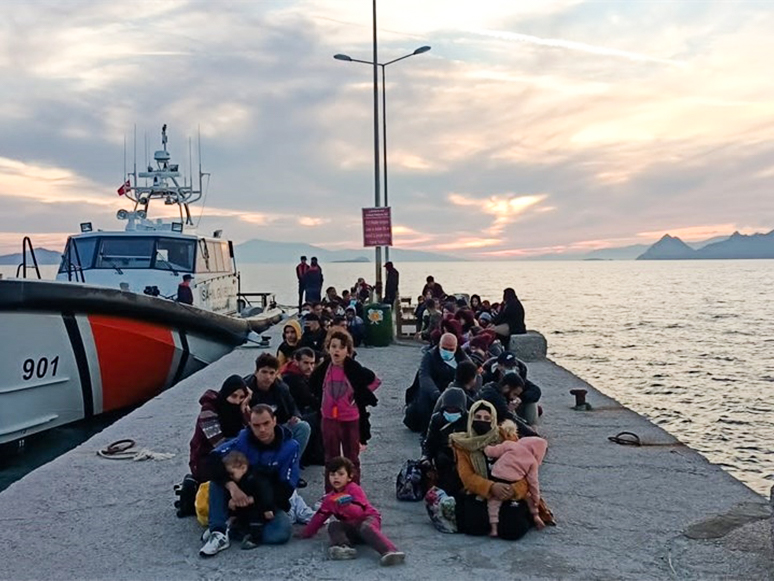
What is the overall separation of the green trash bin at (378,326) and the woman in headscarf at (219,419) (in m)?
11.6

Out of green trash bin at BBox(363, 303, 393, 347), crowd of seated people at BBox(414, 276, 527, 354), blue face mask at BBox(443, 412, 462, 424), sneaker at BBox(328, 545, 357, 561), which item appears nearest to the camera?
sneaker at BBox(328, 545, 357, 561)

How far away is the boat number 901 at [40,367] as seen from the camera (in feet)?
34.0

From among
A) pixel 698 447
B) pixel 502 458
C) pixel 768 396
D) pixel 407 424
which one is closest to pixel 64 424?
pixel 407 424

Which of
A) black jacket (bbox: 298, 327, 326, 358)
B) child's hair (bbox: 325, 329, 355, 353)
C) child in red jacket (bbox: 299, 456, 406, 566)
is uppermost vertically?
child's hair (bbox: 325, 329, 355, 353)

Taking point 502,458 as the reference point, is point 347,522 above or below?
below

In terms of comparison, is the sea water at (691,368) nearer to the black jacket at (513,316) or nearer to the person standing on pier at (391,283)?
the black jacket at (513,316)

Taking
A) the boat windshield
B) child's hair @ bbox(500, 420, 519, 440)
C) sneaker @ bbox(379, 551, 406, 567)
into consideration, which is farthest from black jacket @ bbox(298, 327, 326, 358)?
the boat windshield

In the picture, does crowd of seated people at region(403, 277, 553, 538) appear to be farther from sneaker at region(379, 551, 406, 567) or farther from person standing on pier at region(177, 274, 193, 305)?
person standing on pier at region(177, 274, 193, 305)

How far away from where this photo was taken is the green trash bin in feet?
57.3

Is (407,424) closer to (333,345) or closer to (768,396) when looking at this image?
(333,345)

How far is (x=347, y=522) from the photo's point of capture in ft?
17.4

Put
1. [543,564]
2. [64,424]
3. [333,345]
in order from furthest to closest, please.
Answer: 1. [64,424]
2. [333,345]
3. [543,564]

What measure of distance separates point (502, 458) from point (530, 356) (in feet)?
32.4

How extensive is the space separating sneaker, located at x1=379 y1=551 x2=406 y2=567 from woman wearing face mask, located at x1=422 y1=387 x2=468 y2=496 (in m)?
0.83
